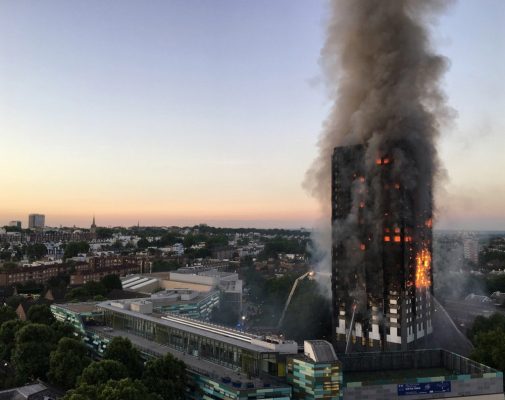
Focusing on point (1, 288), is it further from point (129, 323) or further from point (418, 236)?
point (418, 236)

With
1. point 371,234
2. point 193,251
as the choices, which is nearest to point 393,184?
point 371,234

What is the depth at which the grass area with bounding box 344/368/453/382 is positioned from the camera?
37406 millimetres

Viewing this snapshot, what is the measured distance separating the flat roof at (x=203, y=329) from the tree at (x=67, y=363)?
273 inches

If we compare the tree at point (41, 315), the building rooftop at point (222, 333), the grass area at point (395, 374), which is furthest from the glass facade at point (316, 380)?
the tree at point (41, 315)

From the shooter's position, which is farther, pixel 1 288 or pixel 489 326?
pixel 1 288

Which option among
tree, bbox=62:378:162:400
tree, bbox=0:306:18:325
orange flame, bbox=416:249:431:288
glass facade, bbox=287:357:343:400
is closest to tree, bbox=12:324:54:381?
tree, bbox=0:306:18:325

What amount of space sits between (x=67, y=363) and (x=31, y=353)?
5.49 m

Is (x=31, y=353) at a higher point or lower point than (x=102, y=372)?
lower

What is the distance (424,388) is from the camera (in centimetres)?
3478

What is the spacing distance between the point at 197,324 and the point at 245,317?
2630 centimetres

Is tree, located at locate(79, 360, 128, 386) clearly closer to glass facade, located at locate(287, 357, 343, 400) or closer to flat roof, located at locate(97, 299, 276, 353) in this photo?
flat roof, located at locate(97, 299, 276, 353)

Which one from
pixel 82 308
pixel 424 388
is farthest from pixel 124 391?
pixel 82 308

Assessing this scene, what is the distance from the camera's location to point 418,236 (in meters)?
53.2

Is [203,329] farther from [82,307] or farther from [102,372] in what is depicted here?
[82,307]
